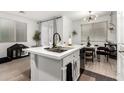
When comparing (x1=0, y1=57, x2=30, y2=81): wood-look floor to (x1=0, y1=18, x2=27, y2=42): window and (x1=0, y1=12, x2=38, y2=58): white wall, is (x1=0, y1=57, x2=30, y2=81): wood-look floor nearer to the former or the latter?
(x1=0, y1=12, x2=38, y2=58): white wall

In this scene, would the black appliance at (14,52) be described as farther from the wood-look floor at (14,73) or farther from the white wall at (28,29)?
the wood-look floor at (14,73)

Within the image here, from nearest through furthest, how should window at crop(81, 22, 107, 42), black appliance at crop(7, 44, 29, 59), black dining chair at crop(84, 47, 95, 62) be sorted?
black dining chair at crop(84, 47, 95, 62), black appliance at crop(7, 44, 29, 59), window at crop(81, 22, 107, 42)

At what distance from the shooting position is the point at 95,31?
534cm

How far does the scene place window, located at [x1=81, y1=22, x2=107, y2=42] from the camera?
502 cm

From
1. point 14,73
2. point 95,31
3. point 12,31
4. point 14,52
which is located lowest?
point 14,73

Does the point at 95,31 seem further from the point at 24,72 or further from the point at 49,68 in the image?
the point at 49,68

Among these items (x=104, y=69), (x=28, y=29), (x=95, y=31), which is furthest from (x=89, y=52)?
(x=28, y=29)

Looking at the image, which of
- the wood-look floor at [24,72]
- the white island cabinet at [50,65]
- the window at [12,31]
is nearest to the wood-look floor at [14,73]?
the wood-look floor at [24,72]

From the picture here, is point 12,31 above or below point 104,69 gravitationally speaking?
above

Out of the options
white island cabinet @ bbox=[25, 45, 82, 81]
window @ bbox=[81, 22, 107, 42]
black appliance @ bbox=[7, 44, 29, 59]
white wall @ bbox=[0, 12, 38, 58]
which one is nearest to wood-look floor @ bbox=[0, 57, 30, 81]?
white island cabinet @ bbox=[25, 45, 82, 81]
